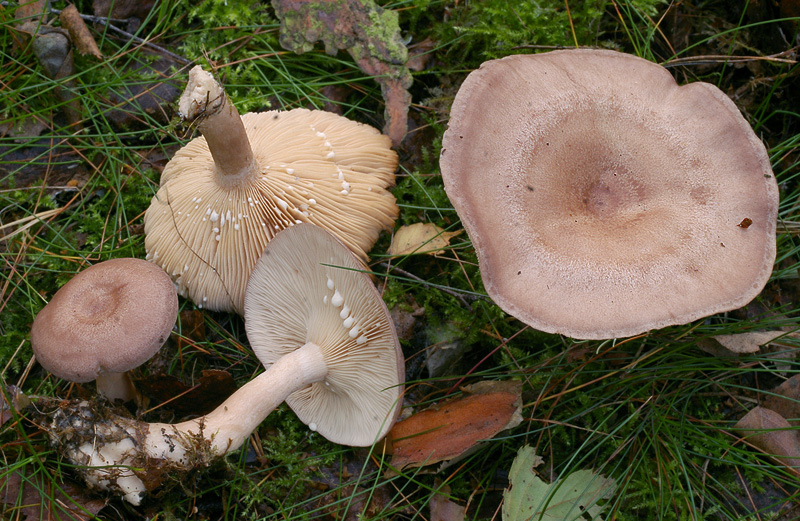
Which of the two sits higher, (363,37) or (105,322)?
(363,37)

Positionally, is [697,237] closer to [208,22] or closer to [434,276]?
[434,276]

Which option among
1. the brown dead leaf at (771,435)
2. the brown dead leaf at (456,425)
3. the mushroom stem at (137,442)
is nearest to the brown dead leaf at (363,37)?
the brown dead leaf at (456,425)

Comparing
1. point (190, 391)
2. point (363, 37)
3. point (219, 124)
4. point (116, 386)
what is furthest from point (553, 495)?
point (363, 37)

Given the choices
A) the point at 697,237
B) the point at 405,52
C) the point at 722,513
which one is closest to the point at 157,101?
the point at 405,52

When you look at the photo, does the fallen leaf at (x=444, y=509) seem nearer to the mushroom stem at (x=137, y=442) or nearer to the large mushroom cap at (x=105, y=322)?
the mushroom stem at (x=137, y=442)

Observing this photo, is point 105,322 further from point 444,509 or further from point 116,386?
point 444,509

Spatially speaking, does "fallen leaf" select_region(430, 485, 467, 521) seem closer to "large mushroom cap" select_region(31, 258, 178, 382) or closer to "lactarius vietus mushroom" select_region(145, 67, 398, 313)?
"lactarius vietus mushroom" select_region(145, 67, 398, 313)
